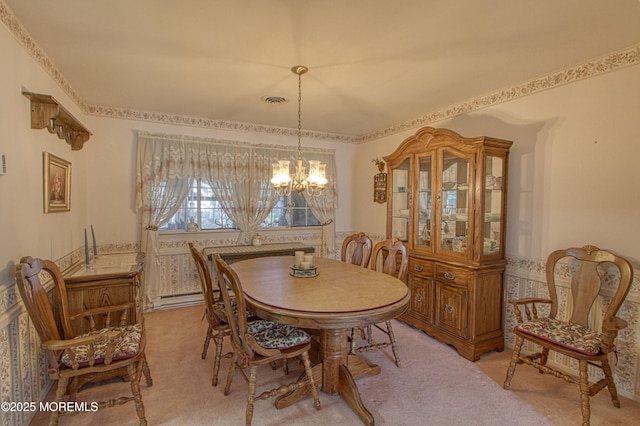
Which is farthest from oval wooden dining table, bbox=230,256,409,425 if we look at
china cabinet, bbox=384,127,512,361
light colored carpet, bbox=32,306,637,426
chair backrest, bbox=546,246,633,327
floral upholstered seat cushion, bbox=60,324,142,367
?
chair backrest, bbox=546,246,633,327

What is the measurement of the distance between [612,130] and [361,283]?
2.18 m

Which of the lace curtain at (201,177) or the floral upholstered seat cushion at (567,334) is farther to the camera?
the lace curtain at (201,177)

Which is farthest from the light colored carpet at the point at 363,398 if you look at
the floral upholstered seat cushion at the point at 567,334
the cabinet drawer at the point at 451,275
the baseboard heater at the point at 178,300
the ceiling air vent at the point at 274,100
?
the ceiling air vent at the point at 274,100

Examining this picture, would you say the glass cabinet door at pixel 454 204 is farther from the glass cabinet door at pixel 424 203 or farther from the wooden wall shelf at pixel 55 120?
the wooden wall shelf at pixel 55 120

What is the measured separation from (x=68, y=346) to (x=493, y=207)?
10.9 feet

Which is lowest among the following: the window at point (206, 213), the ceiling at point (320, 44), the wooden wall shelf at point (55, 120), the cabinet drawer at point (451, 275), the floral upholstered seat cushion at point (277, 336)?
the floral upholstered seat cushion at point (277, 336)

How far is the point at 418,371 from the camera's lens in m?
2.61

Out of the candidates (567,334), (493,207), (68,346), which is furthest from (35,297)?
(493,207)

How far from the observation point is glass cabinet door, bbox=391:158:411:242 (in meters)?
3.64

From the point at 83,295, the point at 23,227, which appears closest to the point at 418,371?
the point at 83,295

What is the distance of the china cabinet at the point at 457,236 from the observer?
9.41ft

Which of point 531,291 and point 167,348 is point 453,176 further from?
point 167,348

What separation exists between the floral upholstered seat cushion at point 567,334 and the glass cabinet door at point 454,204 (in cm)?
80

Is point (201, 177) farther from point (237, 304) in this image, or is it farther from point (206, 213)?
point (237, 304)
